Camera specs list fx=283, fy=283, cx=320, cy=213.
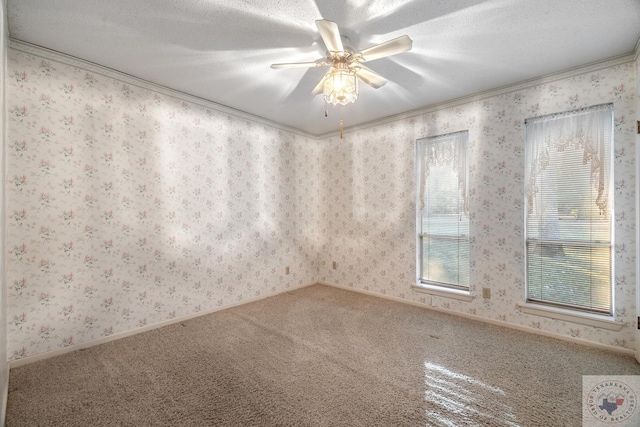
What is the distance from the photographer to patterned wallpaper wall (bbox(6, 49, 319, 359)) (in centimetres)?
221

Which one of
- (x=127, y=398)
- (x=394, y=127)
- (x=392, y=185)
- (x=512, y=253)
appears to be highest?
(x=394, y=127)

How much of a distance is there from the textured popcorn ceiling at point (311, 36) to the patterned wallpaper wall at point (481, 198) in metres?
0.27

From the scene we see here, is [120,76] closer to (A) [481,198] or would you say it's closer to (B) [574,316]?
(A) [481,198]

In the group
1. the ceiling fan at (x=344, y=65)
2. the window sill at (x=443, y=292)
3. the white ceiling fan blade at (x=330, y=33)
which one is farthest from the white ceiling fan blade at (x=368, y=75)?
the window sill at (x=443, y=292)

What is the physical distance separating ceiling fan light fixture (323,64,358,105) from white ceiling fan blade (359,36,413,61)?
0.15m

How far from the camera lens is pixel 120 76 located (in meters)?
2.64

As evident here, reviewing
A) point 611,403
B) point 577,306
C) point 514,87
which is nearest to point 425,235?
point 577,306

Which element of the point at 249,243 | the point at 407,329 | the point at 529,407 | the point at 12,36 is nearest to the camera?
the point at 529,407

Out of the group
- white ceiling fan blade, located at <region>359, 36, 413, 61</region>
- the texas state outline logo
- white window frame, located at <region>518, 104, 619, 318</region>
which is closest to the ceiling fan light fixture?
white ceiling fan blade, located at <region>359, 36, 413, 61</region>

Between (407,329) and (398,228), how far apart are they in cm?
133

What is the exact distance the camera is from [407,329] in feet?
9.41

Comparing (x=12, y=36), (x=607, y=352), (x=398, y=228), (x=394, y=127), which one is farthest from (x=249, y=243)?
(x=607, y=352)

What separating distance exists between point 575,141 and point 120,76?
13.9 feet

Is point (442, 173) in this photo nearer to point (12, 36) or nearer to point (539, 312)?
point (539, 312)
